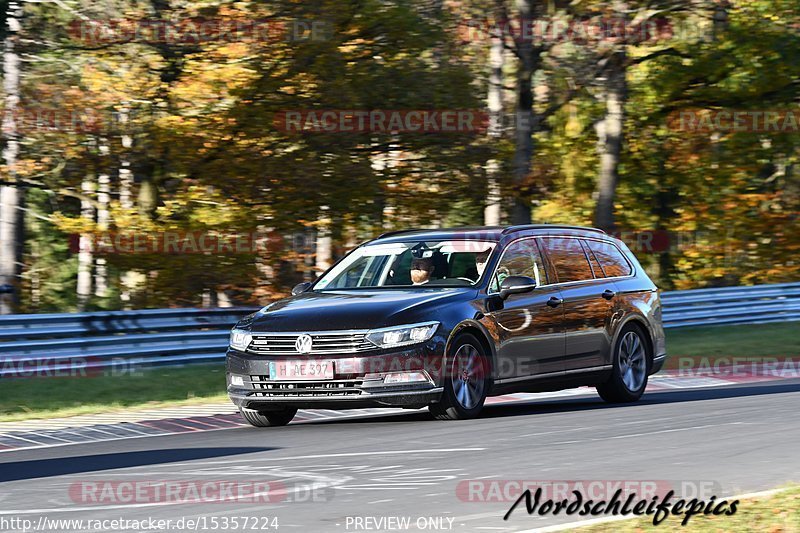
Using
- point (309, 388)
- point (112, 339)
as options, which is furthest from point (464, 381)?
point (112, 339)

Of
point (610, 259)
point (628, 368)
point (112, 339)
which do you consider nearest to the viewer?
point (628, 368)

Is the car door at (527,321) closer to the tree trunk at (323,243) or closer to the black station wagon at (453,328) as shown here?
the black station wagon at (453,328)

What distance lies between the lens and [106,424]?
533 inches

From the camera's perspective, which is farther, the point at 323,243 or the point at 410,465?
the point at 323,243

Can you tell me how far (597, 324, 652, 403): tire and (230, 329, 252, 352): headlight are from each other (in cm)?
388

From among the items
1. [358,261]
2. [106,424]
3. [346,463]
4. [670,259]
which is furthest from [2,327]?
[670,259]

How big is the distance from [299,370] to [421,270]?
5.62ft

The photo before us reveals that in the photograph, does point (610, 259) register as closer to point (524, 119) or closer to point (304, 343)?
point (304, 343)

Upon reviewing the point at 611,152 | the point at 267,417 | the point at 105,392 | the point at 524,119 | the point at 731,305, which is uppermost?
the point at 524,119

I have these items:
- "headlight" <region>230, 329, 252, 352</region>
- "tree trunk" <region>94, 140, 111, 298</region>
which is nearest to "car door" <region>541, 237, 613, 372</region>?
"headlight" <region>230, 329, 252, 352</region>

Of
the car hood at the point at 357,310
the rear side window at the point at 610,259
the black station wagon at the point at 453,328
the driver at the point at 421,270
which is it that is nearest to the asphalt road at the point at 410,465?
the black station wagon at the point at 453,328

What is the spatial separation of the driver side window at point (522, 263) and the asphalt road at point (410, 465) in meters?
1.28

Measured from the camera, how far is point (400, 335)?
12.2m

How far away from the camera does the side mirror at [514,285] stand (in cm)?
1323
